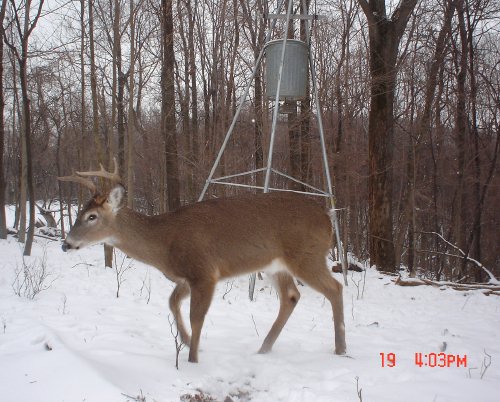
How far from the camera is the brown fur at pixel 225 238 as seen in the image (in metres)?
4.46

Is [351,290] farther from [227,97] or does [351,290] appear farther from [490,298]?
[227,97]

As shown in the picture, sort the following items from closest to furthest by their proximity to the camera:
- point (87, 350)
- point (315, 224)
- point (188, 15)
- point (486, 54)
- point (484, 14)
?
1. point (87, 350)
2. point (315, 224)
3. point (484, 14)
4. point (188, 15)
5. point (486, 54)

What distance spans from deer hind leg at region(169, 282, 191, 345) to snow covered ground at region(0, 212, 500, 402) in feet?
0.46

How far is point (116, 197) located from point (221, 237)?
1.15m

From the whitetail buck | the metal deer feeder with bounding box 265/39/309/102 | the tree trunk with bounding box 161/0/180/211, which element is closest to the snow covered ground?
the whitetail buck

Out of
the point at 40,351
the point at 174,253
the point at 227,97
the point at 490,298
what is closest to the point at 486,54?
the point at 227,97

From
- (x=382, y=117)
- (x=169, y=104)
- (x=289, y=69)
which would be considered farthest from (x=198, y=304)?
(x=169, y=104)

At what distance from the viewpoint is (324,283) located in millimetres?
4617

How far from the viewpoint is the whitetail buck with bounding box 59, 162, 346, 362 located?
4.46 metres

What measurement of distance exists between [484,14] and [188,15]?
32.4 feet

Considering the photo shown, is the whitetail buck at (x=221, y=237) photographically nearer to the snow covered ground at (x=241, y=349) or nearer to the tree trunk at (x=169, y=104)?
the snow covered ground at (x=241, y=349)

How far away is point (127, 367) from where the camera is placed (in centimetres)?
365

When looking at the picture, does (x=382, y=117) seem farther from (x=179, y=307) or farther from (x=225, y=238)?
(x=179, y=307)
